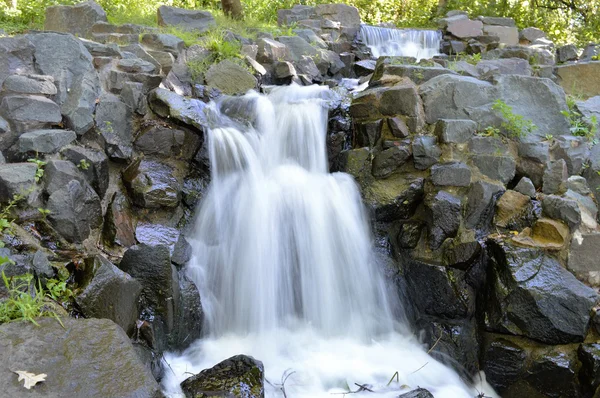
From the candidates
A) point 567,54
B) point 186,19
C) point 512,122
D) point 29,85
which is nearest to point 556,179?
point 512,122

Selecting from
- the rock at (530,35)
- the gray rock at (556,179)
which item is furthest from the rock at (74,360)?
the rock at (530,35)

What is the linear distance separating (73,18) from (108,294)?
638 cm

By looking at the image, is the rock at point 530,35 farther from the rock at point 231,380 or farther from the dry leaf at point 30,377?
the dry leaf at point 30,377

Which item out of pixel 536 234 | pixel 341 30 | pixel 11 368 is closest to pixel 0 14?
pixel 341 30

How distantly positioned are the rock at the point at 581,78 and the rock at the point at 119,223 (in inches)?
295

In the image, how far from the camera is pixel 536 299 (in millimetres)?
4801

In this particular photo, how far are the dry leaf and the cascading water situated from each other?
4.92 ft

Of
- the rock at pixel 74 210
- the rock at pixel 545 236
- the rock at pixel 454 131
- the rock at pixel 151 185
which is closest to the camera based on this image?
the rock at pixel 74 210

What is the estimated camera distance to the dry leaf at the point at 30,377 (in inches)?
107

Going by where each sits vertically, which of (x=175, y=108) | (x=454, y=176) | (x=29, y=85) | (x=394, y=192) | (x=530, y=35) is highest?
(x=530, y=35)

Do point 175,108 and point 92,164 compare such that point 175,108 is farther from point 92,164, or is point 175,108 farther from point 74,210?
point 74,210

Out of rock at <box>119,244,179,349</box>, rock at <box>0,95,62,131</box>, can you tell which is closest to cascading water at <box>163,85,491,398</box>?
rock at <box>119,244,179,349</box>

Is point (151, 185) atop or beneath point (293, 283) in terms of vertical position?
atop

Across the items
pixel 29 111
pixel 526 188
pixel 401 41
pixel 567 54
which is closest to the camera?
pixel 29 111
